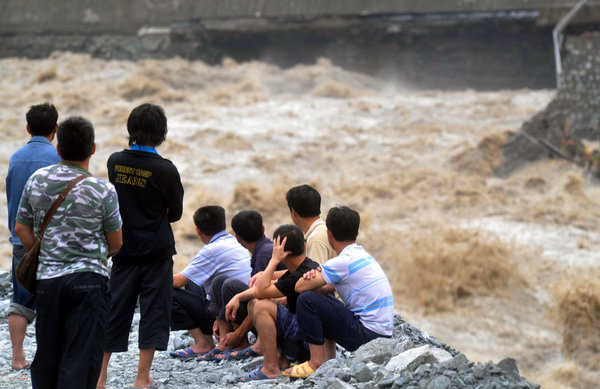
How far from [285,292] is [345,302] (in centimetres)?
37

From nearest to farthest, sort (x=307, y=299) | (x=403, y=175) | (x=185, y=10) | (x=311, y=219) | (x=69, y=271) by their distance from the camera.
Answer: (x=69, y=271), (x=307, y=299), (x=311, y=219), (x=403, y=175), (x=185, y=10)

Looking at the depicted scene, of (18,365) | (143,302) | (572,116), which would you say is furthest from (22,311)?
(572,116)

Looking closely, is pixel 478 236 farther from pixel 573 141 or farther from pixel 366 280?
pixel 366 280

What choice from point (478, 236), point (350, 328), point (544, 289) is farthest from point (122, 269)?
point (478, 236)

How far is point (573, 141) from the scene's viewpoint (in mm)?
15422

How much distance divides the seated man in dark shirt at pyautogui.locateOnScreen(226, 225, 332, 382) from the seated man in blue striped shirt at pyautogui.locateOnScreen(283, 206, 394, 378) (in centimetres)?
14

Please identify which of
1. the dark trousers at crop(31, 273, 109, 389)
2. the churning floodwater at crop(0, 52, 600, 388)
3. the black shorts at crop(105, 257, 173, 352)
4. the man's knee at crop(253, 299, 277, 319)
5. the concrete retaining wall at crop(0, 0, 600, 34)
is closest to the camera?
the dark trousers at crop(31, 273, 109, 389)

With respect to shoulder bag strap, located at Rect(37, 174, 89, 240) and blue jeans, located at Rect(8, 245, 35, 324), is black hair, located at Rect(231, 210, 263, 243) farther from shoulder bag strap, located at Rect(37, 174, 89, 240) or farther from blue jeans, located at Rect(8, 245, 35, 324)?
shoulder bag strap, located at Rect(37, 174, 89, 240)

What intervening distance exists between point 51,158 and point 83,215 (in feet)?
3.81

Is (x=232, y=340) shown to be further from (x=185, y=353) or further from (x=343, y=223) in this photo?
(x=343, y=223)

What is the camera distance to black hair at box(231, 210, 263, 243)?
4.97 metres

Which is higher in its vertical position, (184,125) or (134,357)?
(184,125)

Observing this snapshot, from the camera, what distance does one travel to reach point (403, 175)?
603 inches

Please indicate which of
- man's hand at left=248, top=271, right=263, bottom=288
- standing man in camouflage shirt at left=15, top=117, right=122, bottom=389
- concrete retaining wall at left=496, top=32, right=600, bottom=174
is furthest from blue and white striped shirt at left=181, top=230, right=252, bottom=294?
concrete retaining wall at left=496, top=32, right=600, bottom=174
